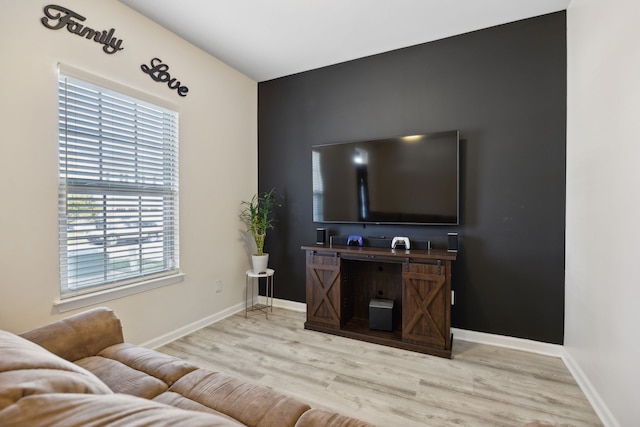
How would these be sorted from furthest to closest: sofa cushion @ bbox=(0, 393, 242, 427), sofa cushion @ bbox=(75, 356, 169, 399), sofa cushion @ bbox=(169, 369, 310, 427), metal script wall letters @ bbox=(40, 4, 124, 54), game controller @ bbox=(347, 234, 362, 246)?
game controller @ bbox=(347, 234, 362, 246), metal script wall letters @ bbox=(40, 4, 124, 54), sofa cushion @ bbox=(75, 356, 169, 399), sofa cushion @ bbox=(169, 369, 310, 427), sofa cushion @ bbox=(0, 393, 242, 427)

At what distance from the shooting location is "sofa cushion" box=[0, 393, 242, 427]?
0.57 m

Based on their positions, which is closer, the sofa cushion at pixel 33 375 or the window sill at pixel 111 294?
the sofa cushion at pixel 33 375

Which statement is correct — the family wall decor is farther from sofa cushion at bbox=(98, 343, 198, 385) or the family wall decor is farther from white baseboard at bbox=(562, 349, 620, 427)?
white baseboard at bbox=(562, 349, 620, 427)

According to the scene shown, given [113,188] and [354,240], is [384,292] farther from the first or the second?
[113,188]

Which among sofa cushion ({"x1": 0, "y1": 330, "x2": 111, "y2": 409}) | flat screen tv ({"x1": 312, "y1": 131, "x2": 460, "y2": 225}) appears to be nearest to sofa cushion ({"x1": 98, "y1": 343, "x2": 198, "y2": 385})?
sofa cushion ({"x1": 0, "y1": 330, "x2": 111, "y2": 409})

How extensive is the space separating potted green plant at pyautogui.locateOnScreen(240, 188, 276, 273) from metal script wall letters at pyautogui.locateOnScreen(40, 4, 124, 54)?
195 cm

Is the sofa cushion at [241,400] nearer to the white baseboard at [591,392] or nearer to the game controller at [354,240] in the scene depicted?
the white baseboard at [591,392]

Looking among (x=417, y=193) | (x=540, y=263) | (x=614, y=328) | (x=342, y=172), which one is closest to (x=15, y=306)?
(x=342, y=172)

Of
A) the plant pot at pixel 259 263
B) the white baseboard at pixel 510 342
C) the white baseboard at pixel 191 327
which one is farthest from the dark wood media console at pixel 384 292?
the white baseboard at pixel 191 327

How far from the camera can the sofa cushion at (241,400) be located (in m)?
1.12

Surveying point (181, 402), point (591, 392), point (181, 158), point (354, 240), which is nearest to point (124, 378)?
point (181, 402)

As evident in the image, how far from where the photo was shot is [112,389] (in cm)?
129

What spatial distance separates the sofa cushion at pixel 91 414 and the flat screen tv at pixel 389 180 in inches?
104

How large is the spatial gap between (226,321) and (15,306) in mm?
1843
